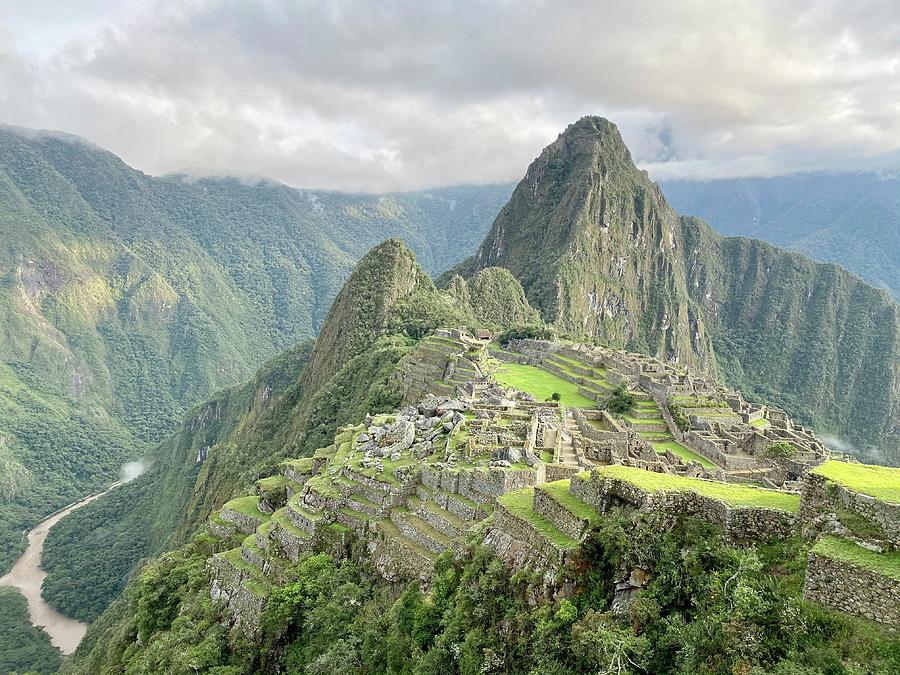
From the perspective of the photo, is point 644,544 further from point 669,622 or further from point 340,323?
point 340,323

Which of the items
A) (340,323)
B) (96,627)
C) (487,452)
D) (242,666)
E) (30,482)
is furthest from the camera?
(30,482)

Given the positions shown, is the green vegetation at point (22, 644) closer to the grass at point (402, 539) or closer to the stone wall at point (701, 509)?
the grass at point (402, 539)

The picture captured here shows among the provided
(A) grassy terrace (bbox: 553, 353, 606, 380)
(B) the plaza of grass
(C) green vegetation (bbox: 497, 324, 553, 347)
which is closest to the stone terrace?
(B) the plaza of grass

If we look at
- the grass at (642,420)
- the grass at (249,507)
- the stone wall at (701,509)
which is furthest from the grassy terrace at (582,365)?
the stone wall at (701,509)

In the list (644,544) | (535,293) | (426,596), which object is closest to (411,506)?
(426,596)

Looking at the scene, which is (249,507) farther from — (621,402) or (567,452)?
(621,402)
